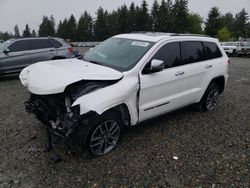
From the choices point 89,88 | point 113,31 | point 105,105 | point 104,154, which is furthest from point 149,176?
point 113,31

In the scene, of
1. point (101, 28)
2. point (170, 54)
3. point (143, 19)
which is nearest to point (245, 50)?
point (170, 54)

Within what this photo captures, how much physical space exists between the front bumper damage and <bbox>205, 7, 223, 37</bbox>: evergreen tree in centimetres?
5204

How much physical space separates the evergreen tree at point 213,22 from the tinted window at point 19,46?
47246mm

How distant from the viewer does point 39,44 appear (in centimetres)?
1012

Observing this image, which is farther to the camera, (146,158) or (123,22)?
(123,22)

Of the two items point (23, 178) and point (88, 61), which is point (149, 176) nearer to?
point (23, 178)

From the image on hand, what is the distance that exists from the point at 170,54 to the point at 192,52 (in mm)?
745

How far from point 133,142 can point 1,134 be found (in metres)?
2.40

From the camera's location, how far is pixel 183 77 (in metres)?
4.82

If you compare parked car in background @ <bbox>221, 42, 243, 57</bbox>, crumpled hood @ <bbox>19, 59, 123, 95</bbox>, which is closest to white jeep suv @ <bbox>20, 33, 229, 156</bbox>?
crumpled hood @ <bbox>19, 59, 123, 95</bbox>

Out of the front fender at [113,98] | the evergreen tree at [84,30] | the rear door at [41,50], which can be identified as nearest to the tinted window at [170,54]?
the front fender at [113,98]

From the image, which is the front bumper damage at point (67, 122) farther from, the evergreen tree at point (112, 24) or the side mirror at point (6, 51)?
the evergreen tree at point (112, 24)

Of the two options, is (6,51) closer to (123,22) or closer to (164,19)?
(164,19)

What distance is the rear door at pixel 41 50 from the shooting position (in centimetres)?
989
